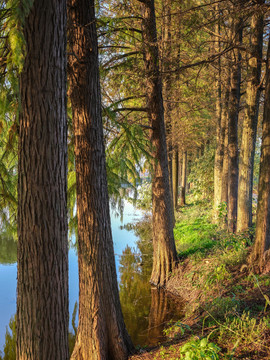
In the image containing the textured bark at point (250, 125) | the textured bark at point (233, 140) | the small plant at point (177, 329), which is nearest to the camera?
the small plant at point (177, 329)

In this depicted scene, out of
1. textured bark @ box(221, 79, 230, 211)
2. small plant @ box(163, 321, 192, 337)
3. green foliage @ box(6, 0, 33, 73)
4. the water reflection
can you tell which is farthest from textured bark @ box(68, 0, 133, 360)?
textured bark @ box(221, 79, 230, 211)

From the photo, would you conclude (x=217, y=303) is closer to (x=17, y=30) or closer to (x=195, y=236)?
(x=195, y=236)

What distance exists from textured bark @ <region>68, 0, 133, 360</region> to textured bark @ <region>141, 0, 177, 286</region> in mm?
2932

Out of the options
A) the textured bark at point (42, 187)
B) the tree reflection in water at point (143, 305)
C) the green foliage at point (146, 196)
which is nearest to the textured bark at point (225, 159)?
the tree reflection in water at point (143, 305)

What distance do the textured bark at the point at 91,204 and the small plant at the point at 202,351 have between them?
1.34 meters

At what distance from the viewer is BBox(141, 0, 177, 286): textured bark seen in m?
7.34

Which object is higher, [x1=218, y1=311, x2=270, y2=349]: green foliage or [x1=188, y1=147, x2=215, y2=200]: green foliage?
[x1=188, y1=147, x2=215, y2=200]: green foliage

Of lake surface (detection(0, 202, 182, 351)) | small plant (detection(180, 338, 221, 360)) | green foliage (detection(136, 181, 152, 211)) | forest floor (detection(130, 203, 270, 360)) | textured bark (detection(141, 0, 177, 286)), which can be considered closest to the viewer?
small plant (detection(180, 338, 221, 360))

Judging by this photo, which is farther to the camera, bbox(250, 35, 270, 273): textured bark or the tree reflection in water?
the tree reflection in water

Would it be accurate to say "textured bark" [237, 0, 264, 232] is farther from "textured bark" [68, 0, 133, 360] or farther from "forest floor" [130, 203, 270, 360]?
"textured bark" [68, 0, 133, 360]

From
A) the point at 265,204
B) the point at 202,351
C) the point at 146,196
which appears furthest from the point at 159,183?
the point at 146,196

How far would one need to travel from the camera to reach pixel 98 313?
14.6ft

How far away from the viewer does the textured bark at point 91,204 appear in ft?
14.1

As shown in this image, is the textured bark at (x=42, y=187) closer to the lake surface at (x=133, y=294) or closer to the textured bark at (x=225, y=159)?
the lake surface at (x=133, y=294)
